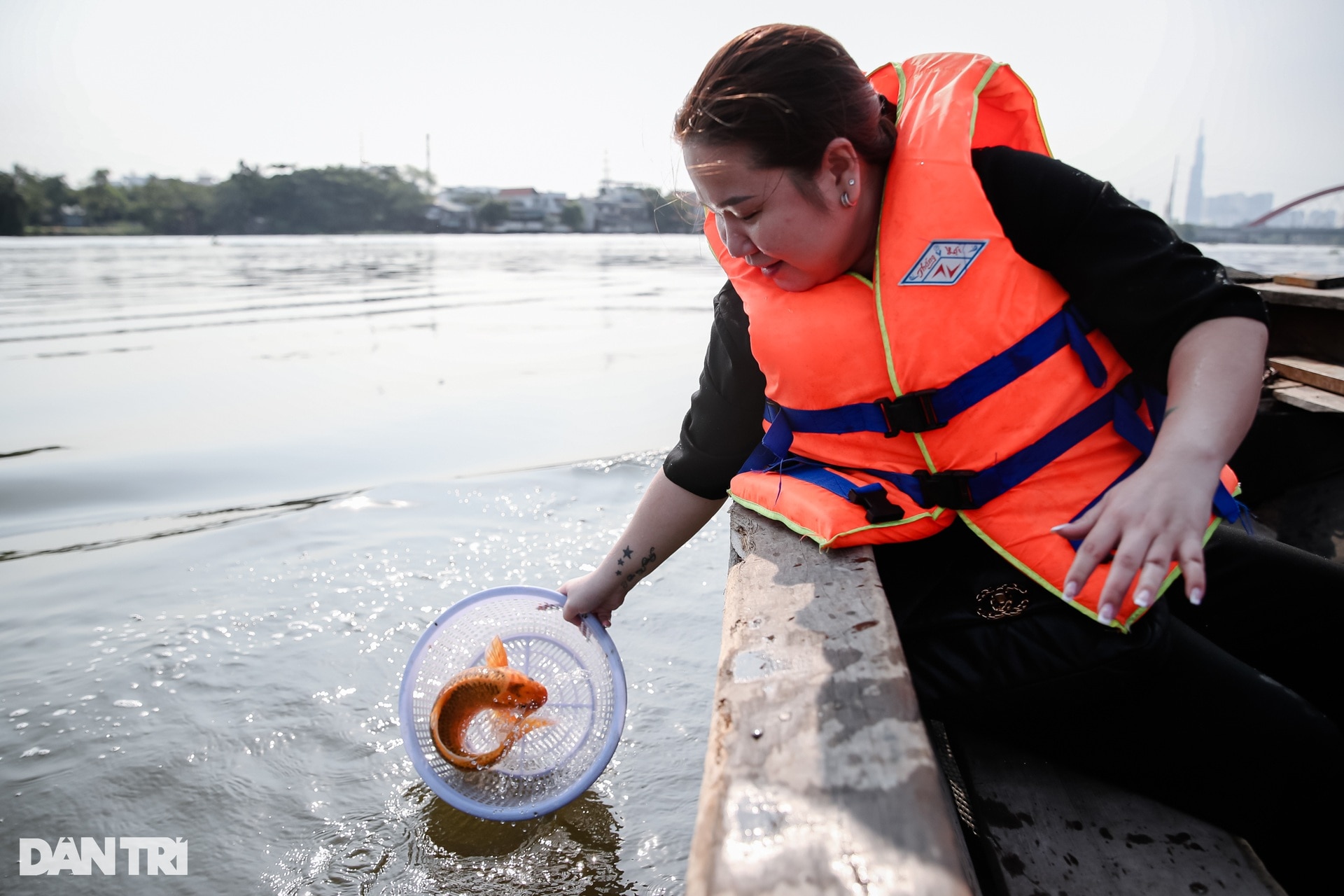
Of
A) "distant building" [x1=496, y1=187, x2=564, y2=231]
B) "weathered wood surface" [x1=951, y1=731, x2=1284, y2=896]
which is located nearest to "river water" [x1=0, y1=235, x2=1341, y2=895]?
"weathered wood surface" [x1=951, y1=731, x2=1284, y2=896]

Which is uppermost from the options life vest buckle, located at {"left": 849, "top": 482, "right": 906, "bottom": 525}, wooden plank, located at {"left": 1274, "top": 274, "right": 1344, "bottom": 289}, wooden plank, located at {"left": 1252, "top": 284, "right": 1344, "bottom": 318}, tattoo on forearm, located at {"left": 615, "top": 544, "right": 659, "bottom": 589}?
wooden plank, located at {"left": 1274, "top": 274, "right": 1344, "bottom": 289}

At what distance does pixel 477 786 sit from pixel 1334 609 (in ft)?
6.41

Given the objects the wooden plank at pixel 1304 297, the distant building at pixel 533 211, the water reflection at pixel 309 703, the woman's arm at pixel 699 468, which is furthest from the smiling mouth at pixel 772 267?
the distant building at pixel 533 211

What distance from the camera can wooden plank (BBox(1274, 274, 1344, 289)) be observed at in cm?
379

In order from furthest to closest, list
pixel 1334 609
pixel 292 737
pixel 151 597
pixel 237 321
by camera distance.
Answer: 1. pixel 237 321
2. pixel 151 597
3. pixel 292 737
4. pixel 1334 609

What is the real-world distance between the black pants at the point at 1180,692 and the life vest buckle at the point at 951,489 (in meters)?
0.13

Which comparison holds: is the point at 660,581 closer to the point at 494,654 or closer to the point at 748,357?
the point at 494,654

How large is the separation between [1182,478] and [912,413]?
20.9 inches

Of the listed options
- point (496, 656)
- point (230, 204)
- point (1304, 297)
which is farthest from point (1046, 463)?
point (230, 204)

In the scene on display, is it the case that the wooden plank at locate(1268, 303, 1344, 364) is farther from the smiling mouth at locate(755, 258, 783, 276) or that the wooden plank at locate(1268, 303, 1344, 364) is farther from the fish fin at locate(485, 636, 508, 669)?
the fish fin at locate(485, 636, 508, 669)

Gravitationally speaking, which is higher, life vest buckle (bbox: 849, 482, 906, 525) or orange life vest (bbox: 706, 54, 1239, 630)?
orange life vest (bbox: 706, 54, 1239, 630)

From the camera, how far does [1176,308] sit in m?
1.50

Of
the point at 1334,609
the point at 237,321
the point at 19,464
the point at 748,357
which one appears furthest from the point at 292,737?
the point at 237,321

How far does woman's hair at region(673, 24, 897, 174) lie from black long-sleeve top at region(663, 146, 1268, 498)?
1.06ft
